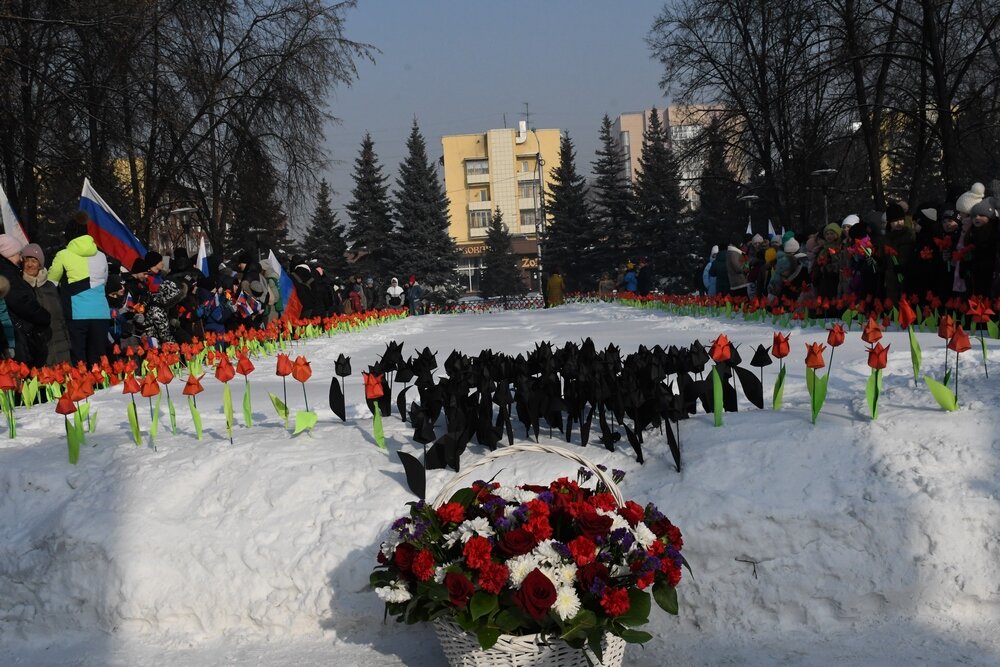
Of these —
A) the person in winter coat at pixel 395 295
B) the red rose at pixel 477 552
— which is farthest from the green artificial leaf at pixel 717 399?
the person in winter coat at pixel 395 295

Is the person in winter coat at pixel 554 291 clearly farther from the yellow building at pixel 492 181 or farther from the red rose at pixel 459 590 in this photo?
the yellow building at pixel 492 181

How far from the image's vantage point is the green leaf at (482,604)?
2.81 metres

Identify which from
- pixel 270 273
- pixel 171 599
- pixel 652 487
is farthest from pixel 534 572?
pixel 270 273

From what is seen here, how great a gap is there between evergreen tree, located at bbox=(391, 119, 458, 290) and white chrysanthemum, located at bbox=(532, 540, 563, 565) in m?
48.4

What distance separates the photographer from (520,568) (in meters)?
2.88

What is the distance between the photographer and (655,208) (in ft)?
162

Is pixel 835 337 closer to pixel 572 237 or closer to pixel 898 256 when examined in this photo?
pixel 898 256

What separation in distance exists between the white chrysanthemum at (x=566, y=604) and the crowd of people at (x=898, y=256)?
23.1ft

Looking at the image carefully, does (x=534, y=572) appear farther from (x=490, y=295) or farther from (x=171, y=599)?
(x=490, y=295)

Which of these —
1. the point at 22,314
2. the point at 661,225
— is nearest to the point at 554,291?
the point at 661,225

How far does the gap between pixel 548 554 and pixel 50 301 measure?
712cm

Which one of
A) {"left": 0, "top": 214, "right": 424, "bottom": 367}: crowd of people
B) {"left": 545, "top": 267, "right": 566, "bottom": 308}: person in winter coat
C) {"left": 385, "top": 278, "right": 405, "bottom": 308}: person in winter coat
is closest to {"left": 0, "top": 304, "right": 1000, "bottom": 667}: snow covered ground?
{"left": 0, "top": 214, "right": 424, "bottom": 367}: crowd of people

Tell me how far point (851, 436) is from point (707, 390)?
73cm

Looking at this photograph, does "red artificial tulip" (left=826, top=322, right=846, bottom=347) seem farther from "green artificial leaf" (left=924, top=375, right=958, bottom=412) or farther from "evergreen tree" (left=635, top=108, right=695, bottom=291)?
"evergreen tree" (left=635, top=108, right=695, bottom=291)
